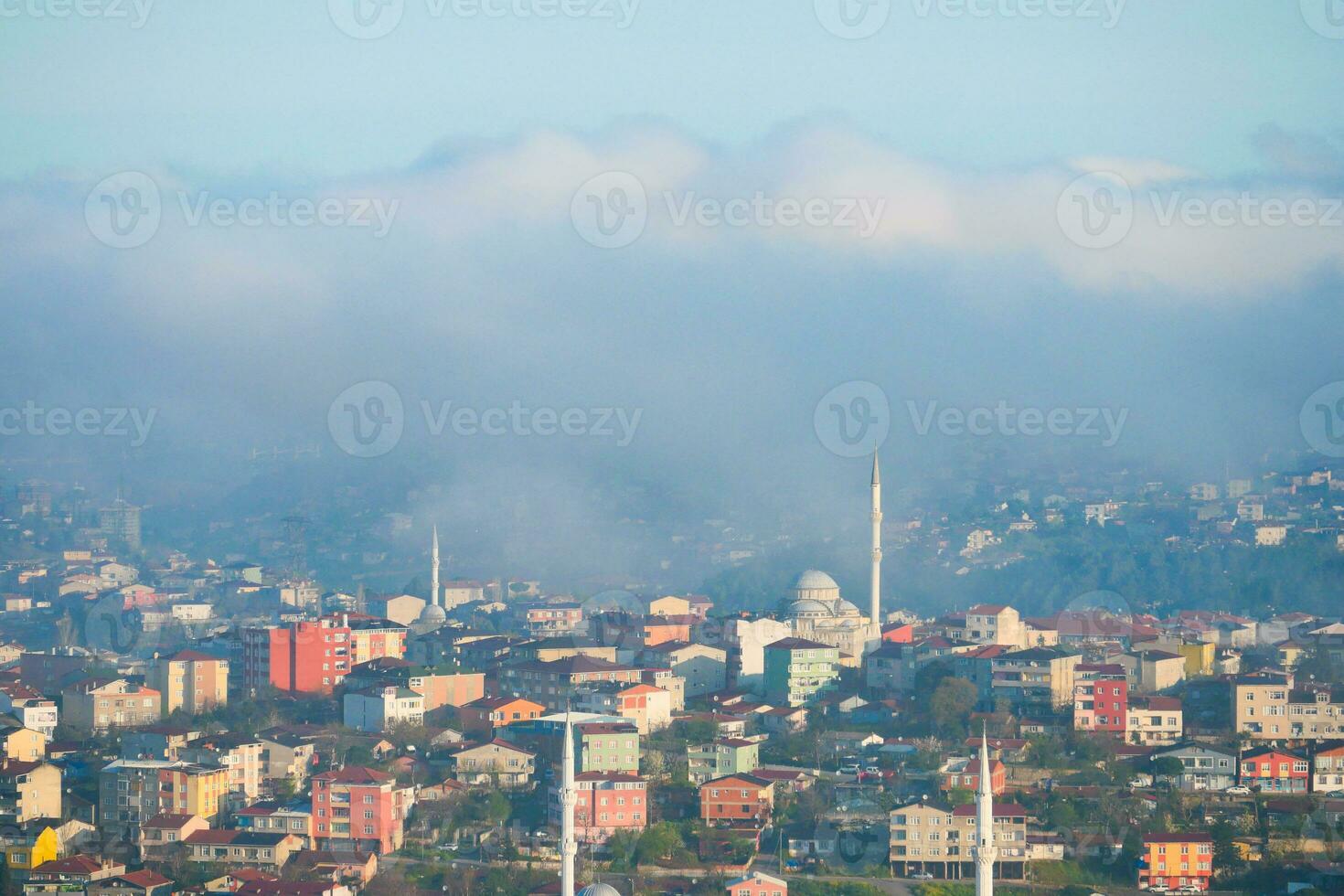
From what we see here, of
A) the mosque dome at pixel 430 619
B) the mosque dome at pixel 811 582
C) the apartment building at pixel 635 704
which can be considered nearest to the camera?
the apartment building at pixel 635 704

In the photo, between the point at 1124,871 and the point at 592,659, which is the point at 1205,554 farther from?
the point at 1124,871

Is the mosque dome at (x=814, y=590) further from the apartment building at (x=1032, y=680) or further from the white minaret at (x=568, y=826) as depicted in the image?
the white minaret at (x=568, y=826)

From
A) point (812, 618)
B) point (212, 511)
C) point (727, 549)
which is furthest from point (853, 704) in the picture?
point (212, 511)

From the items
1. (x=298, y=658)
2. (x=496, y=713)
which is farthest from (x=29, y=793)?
(x=298, y=658)

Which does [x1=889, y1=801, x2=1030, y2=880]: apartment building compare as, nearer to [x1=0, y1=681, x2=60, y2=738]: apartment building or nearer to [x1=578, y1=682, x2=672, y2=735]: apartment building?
[x1=578, y1=682, x2=672, y2=735]: apartment building

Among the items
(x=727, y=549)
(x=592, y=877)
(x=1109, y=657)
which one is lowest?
(x=592, y=877)

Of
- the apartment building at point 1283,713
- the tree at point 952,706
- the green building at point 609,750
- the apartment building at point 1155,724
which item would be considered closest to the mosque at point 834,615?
the tree at point 952,706

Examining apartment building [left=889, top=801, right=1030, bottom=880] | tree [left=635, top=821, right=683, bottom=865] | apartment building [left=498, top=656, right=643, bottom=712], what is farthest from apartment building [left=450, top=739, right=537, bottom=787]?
apartment building [left=889, top=801, right=1030, bottom=880]
